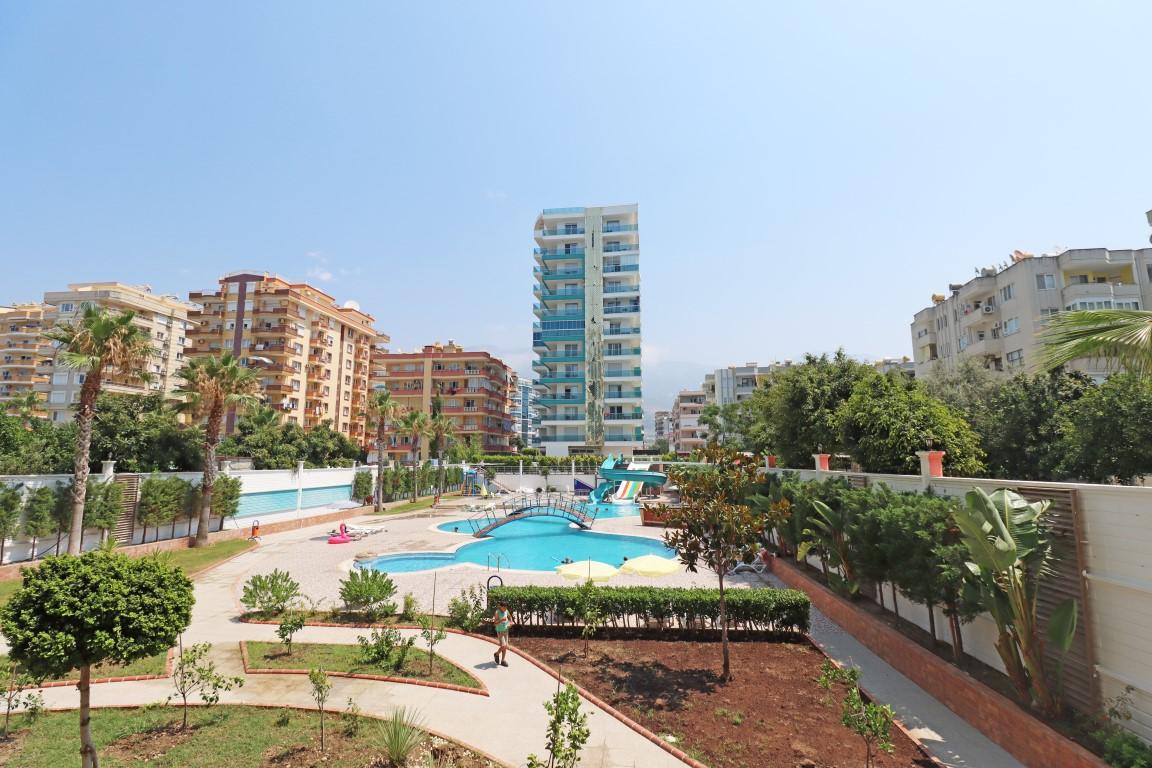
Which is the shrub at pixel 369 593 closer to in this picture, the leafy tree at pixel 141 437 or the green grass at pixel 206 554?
the green grass at pixel 206 554

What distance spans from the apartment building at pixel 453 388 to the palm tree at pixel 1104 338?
231 feet

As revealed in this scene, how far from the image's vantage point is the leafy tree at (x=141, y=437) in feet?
82.4

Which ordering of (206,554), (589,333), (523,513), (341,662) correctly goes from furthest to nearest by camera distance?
(589,333) < (523,513) < (206,554) < (341,662)

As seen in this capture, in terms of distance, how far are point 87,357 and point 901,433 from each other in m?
29.5

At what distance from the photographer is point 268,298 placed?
63969mm

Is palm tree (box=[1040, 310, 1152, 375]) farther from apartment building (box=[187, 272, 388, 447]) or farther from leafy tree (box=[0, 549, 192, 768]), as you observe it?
apartment building (box=[187, 272, 388, 447])

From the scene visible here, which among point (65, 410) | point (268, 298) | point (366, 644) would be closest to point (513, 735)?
point (366, 644)

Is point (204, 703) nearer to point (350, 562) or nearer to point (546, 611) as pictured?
point (546, 611)

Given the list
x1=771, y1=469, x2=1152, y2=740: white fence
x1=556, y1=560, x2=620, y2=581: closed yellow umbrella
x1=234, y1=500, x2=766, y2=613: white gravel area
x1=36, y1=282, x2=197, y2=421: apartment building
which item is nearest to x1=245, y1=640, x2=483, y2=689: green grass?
x1=234, y1=500, x2=766, y2=613: white gravel area

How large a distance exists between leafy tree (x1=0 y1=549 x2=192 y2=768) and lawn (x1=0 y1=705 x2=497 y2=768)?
1.26 meters

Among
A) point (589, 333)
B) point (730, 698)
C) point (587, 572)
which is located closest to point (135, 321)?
point (589, 333)

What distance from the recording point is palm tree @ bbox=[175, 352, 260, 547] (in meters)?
25.2

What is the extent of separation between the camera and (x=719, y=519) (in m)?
10.9

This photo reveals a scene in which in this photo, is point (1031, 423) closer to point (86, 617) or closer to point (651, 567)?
point (651, 567)
